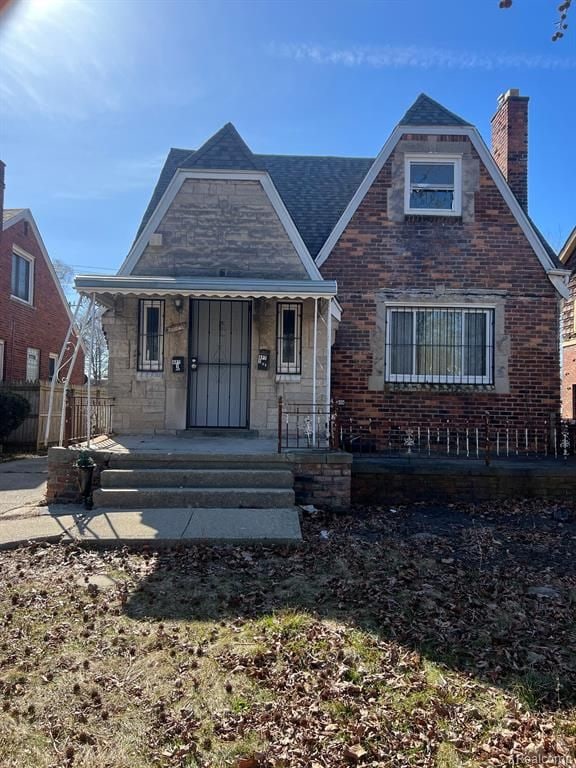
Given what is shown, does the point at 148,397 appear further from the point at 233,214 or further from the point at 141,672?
the point at 141,672

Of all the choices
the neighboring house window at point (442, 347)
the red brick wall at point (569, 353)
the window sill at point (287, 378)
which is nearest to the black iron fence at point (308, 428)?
the window sill at point (287, 378)

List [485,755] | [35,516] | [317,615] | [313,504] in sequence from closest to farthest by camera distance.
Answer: [485,755]
[317,615]
[35,516]
[313,504]

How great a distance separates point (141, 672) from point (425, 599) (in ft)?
7.36

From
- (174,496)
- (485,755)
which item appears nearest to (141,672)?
(485,755)

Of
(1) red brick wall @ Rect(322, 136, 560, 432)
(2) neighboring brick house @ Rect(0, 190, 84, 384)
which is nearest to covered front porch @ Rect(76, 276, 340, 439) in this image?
(1) red brick wall @ Rect(322, 136, 560, 432)

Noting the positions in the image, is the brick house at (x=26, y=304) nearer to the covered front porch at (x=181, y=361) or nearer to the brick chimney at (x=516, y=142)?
the covered front porch at (x=181, y=361)

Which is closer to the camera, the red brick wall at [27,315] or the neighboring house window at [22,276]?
the red brick wall at [27,315]

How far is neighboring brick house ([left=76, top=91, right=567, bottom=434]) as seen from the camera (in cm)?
941

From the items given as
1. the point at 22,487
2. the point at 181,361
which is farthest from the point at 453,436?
the point at 22,487

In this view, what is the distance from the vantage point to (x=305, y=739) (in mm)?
2605

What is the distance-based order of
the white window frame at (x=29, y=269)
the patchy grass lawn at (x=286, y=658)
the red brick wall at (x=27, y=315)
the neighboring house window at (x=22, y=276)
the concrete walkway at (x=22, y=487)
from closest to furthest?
the patchy grass lawn at (x=286, y=658) → the concrete walkway at (x=22, y=487) → the red brick wall at (x=27, y=315) → the white window frame at (x=29, y=269) → the neighboring house window at (x=22, y=276)

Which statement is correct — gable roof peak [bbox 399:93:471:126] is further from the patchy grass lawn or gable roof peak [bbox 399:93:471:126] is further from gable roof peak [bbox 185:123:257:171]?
the patchy grass lawn

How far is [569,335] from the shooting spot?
47.5ft

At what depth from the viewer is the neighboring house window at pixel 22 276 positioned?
17688 mm
